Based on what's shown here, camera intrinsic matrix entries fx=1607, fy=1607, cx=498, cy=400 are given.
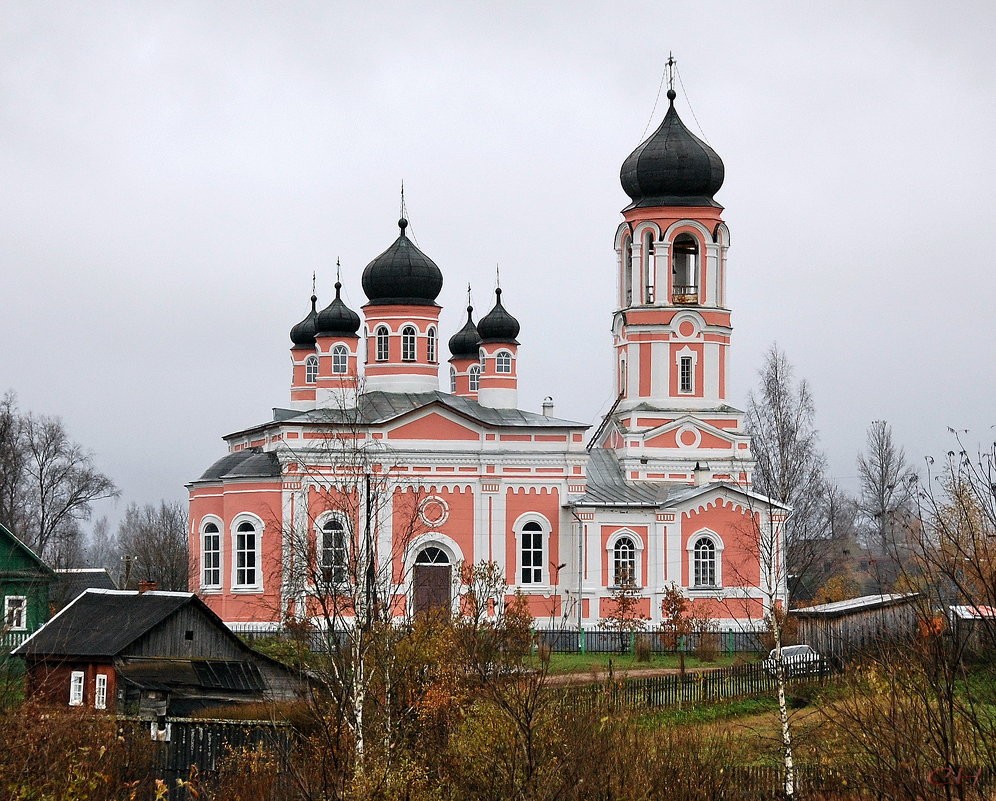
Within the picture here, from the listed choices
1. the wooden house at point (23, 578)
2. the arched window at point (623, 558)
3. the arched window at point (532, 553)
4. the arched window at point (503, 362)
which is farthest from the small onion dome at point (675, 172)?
the wooden house at point (23, 578)

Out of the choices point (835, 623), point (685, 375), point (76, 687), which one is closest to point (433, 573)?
point (685, 375)

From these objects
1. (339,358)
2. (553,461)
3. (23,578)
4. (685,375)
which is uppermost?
(339,358)

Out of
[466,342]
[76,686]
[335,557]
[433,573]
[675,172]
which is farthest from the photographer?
[466,342]

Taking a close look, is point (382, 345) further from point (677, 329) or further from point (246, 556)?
point (677, 329)

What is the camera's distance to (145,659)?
2084 centimetres

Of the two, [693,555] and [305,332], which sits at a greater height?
[305,332]

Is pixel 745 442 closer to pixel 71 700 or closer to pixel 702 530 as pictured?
pixel 702 530

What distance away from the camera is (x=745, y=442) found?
34719 mm

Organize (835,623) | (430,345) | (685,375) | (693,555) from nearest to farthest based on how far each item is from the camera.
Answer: (835,623) < (693,555) < (430,345) < (685,375)

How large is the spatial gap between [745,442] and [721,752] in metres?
21.5

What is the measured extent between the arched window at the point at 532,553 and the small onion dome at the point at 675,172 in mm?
7510

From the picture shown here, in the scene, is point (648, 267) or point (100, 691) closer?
point (100, 691)

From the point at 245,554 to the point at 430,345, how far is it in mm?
6125

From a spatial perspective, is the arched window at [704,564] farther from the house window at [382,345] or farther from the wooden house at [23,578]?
the wooden house at [23,578]
